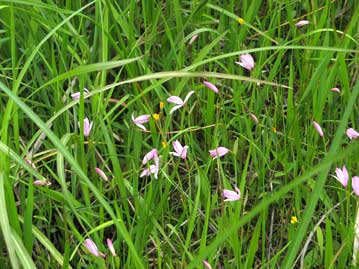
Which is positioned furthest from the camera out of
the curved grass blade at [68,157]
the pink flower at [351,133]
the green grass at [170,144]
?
the pink flower at [351,133]

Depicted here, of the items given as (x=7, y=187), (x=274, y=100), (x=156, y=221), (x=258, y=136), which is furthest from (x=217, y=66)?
(x=7, y=187)

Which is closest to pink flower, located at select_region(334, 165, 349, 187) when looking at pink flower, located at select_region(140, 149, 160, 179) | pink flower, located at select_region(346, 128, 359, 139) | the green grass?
the green grass

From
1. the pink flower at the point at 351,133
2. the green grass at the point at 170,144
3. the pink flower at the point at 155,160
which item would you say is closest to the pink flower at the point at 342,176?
the green grass at the point at 170,144

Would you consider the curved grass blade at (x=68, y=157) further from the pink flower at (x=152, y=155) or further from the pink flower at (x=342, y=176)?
the pink flower at (x=342, y=176)

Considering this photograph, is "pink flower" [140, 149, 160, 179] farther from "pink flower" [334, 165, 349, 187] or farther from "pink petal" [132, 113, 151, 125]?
"pink flower" [334, 165, 349, 187]

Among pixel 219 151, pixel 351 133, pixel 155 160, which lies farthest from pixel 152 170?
pixel 351 133

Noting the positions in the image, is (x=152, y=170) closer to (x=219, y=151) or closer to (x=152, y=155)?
(x=152, y=155)

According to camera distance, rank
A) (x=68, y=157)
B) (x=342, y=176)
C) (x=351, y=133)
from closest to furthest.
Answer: (x=68, y=157) → (x=342, y=176) → (x=351, y=133)

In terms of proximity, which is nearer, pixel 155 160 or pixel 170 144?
pixel 155 160

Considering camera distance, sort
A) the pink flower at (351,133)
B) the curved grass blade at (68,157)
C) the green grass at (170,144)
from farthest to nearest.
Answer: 1. the pink flower at (351,133)
2. the green grass at (170,144)
3. the curved grass blade at (68,157)

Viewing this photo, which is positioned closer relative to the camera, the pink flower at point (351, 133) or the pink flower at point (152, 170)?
the pink flower at point (152, 170)
